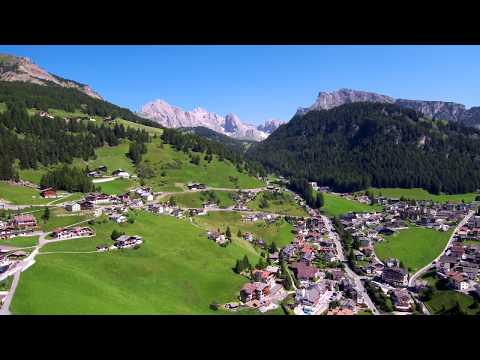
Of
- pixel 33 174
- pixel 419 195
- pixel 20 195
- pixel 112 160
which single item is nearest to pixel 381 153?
pixel 419 195

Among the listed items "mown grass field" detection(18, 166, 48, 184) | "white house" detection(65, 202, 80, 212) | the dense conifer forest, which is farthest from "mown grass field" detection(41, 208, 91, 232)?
"mown grass field" detection(18, 166, 48, 184)

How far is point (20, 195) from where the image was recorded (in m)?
54.6

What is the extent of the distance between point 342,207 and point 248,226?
1492 inches

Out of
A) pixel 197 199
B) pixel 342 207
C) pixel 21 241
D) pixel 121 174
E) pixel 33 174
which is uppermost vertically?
pixel 33 174

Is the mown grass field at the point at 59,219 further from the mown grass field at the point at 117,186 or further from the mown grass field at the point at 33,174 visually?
the mown grass field at the point at 33,174

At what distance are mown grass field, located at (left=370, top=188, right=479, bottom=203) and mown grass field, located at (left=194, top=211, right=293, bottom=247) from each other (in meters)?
53.8

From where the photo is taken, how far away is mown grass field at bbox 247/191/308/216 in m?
77.8

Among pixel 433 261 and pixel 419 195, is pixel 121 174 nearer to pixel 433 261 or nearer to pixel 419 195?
pixel 433 261

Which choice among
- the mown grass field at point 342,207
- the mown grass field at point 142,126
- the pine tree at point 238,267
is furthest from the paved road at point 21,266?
the mown grass field at point 142,126

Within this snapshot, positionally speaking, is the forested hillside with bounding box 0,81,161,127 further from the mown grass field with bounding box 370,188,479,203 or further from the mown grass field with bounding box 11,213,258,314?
the mown grass field with bounding box 370,188,479,203

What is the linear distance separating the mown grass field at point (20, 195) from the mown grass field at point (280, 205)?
3836 cm

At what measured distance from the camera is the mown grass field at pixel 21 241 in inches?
1411
